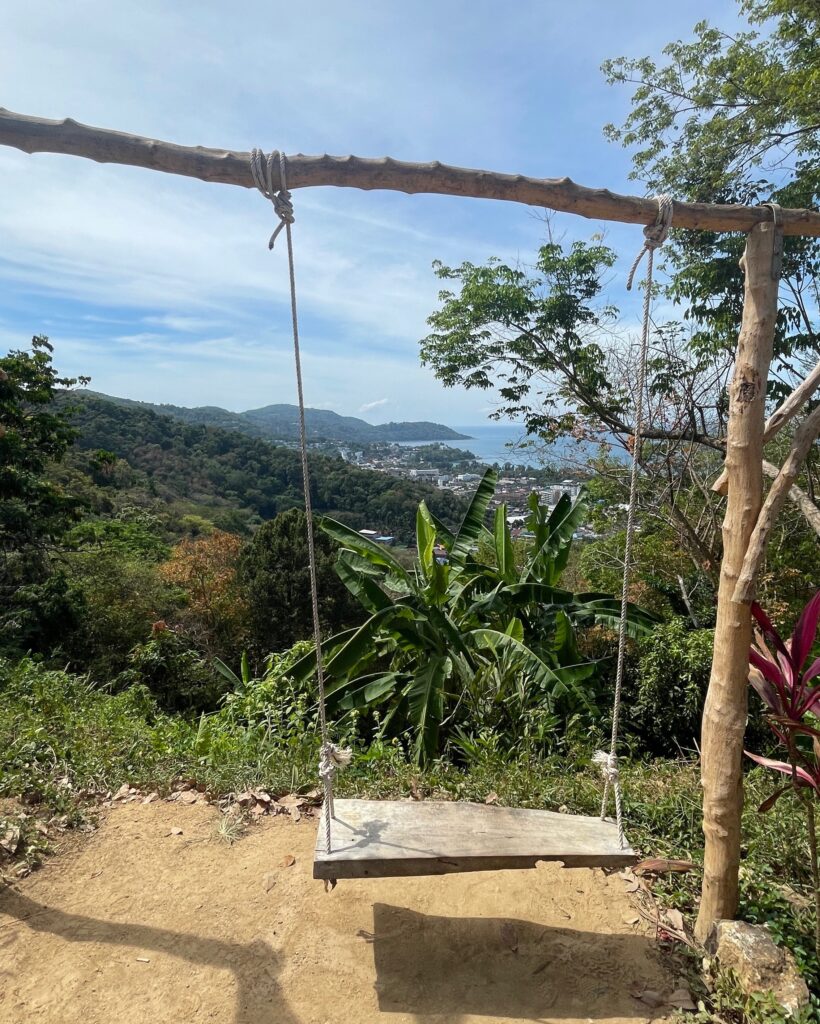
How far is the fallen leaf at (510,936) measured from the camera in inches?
86.8

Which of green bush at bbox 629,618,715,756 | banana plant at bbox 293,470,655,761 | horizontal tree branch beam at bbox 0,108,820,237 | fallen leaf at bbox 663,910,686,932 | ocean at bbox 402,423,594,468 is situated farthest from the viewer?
ocean at bbox 402,423,594,468

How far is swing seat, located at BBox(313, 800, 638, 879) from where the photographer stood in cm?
190

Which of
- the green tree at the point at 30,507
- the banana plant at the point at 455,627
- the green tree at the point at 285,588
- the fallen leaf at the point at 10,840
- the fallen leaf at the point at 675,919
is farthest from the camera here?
the green tree at the point at 285,588

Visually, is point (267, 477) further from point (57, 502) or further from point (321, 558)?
point (57, 502)

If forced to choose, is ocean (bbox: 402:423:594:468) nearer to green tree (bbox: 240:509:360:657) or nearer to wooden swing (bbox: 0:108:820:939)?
wooden swing (bbox: 0:108:820:939)

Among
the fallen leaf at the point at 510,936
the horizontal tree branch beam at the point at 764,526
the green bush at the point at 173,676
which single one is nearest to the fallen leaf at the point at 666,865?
the fallen leaf at the point at 510,936

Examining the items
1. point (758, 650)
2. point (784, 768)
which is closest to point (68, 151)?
point (758, 650)

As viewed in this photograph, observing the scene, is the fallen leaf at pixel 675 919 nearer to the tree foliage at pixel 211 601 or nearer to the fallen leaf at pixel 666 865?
the fallen leaf at pixel 666 865

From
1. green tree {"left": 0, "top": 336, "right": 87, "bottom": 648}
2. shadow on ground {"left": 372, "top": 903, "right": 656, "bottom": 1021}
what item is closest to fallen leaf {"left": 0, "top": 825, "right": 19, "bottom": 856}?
shadow on ground {"left": 372, "top": 903, "right": 656, "bottom": 1021}

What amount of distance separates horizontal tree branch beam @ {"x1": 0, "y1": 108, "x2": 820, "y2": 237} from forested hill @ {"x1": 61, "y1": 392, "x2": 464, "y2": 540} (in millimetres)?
16982

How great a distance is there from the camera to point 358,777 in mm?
3189

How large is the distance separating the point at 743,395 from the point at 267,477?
107 feet

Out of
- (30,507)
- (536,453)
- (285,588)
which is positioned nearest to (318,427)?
(285,588)

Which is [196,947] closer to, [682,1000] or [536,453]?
[682,1000]
